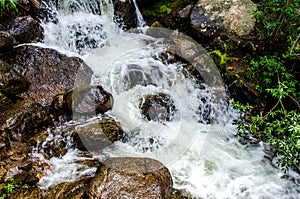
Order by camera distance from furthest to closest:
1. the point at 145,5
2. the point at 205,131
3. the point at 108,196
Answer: the point at 145,5
the point at 205,131
the point at 108,196

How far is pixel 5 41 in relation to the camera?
5.59m

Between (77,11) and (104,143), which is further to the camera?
(77,11)

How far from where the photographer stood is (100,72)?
6.19 metres

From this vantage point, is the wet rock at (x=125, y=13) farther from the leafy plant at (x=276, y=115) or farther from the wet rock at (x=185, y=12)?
the leafy plant at (x=276, y=115)

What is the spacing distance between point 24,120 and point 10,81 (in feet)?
3.27

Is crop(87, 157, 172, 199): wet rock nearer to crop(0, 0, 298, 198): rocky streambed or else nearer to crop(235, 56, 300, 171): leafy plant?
crop(0, 0, 298, 198): rocky streambed

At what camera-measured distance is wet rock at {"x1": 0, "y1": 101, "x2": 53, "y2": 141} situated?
14.3ft

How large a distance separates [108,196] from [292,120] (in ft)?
9.60

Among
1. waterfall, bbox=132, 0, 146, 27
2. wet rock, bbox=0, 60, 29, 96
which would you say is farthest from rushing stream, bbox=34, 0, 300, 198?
wet rock, bbox=0, 60, 29, 96

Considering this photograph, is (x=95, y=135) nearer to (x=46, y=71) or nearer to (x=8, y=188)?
(x=8, y=188)

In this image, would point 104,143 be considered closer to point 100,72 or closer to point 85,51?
point 100,72

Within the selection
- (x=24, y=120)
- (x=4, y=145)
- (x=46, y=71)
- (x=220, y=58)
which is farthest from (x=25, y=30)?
(x=220, y=58)

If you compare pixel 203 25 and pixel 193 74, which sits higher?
pixel 203 25

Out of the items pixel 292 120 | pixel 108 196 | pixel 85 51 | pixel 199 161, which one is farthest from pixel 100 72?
pixel 292 120
